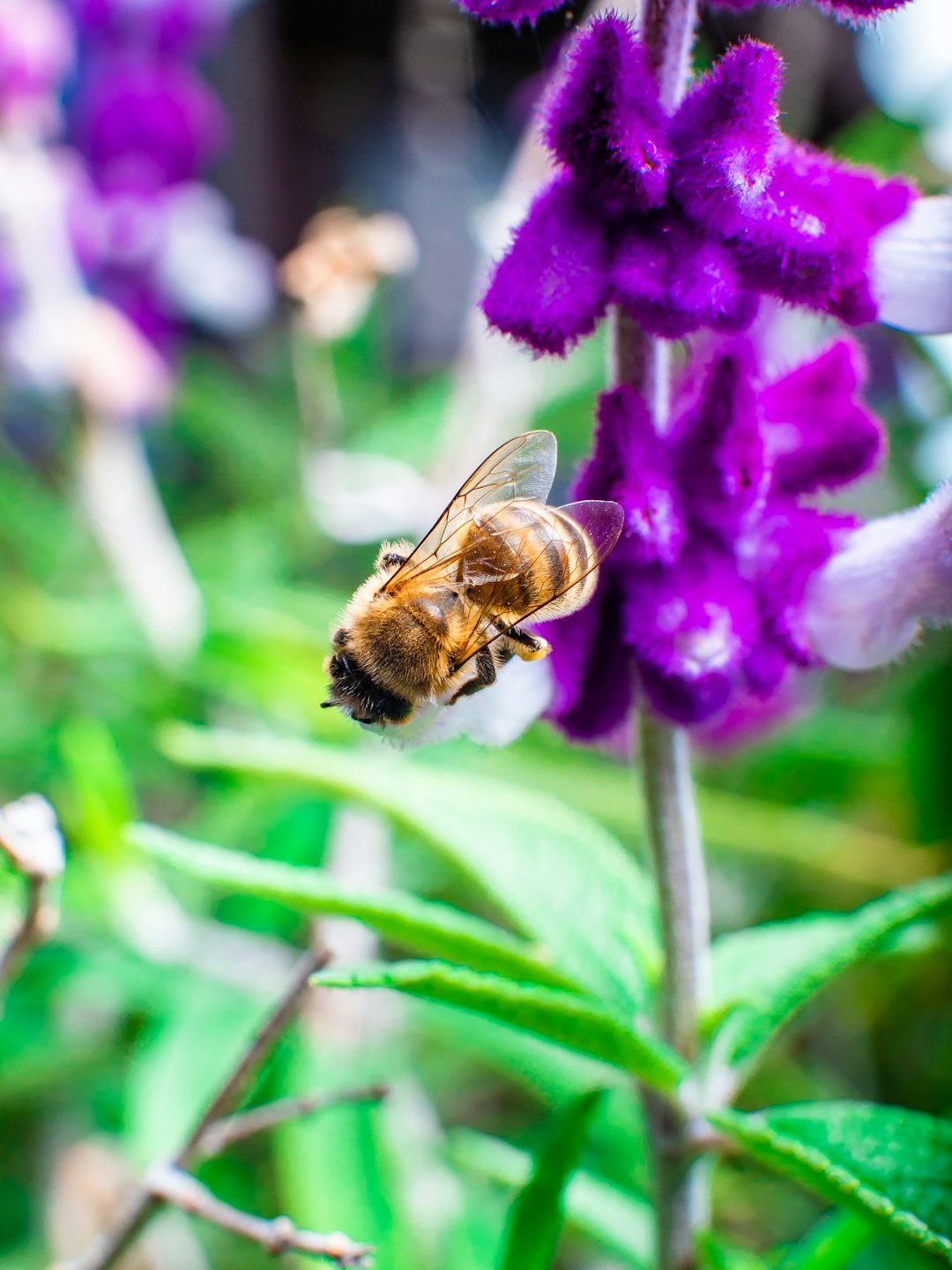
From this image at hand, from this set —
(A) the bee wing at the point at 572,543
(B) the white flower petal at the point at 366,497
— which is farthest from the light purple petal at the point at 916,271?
(B) the white flower petal at the point at 366,497

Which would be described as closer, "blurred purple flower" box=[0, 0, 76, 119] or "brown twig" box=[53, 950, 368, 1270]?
"brown twig" box=[53, 950, 368, 1270]

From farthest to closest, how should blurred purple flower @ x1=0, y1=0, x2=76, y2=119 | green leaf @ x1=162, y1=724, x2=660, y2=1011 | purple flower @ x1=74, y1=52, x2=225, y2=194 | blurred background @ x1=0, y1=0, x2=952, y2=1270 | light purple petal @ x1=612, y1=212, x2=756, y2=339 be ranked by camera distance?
purple flower @ x1=74, y1=52, x2=225, y2=194 → blurred purple flower @ x1=0, y1=0, x2=76, y2=119 → blurred background @ x1=0, y1=0, x2=952, y2=1270 → green leaf @ x1=162, y1=724, x2=660, y2=1011 → light purple petal @ x1=612, y1=212, x2=756, y2=339

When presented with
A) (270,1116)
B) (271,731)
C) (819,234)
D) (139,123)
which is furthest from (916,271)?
(139,123)

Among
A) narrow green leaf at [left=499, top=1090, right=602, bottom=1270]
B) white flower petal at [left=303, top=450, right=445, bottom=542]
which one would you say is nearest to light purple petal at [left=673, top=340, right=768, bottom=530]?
narrow green leaf at [left=499, top=1090, right=602, bottom=1270]

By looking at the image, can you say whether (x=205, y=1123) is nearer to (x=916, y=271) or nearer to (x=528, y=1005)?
(x=528, y=1005)

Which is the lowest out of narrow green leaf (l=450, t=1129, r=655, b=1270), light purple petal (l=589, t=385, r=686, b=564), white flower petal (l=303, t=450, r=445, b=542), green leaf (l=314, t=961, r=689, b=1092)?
green leaf (l=314, t=961, r=689, b=1092)

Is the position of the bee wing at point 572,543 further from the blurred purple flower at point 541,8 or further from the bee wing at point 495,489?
the blurred purple flower at point 541,8

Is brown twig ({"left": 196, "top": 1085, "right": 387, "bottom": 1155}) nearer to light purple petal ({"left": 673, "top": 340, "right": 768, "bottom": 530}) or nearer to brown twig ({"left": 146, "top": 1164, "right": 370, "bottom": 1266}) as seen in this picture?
brown twig ({"left": 146, "top": 1164, "right": 370, "bottom": 1266})
